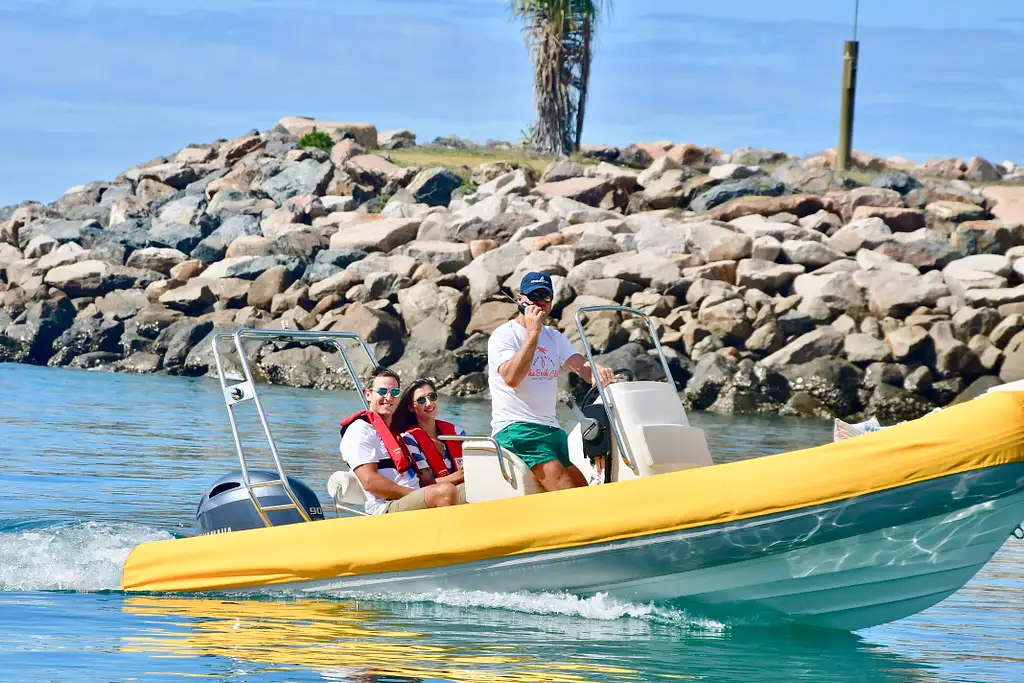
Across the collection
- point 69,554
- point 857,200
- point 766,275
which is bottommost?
point 69,554

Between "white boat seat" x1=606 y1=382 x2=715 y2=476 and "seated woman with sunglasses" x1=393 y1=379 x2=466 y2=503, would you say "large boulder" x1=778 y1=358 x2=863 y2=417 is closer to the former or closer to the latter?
"white boat seat" x1=606 y1=382 x2=715 y2=476

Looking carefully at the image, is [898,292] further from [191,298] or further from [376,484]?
[376,484]

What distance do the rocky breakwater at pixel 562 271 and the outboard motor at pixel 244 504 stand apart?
13206 mm

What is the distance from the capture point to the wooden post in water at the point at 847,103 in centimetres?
3409

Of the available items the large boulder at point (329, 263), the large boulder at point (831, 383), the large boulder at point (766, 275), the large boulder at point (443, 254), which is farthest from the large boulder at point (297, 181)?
the large boulder at point (831, 383)

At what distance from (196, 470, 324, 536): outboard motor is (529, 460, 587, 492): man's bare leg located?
4.59 ft

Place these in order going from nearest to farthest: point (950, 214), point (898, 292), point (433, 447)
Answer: point (433, 447) < point (898, 292) < point (950, 214)

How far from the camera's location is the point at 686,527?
6.92 metres

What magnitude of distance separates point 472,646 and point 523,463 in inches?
44.9

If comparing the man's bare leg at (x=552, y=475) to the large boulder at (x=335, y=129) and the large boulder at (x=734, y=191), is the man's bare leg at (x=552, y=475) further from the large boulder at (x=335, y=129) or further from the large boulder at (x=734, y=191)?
the large boulder at (x=335, y=129)

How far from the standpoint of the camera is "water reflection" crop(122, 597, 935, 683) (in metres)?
6.36

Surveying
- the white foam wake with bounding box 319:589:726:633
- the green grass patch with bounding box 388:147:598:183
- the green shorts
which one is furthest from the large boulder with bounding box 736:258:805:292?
the white foam wake with bounding box 319:589:726:633

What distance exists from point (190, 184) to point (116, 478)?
2493 cm

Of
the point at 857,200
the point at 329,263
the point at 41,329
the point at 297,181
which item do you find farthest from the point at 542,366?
the point at 297,181
